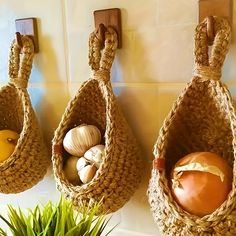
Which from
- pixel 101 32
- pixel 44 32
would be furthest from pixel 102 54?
pixel 44 32

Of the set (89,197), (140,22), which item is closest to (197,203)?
(89,197)

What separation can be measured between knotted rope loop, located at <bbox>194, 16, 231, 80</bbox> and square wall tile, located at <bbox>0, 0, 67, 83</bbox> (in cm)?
23

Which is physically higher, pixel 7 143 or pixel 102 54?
pixel 102 54

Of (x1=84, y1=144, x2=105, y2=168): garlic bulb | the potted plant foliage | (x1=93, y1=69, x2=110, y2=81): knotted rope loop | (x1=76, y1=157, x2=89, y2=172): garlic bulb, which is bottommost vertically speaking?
the potted plant foliage

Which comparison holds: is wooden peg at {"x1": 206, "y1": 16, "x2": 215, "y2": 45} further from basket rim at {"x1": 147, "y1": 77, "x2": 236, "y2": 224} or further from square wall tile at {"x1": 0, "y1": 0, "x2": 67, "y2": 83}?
square wall tile at {"x1": 0, "y1": 0, "x2": 67, "y2": 83}

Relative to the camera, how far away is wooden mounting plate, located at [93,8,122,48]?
0.54 metres

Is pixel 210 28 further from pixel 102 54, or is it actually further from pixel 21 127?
pixel 21 127

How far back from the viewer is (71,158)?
0.55m

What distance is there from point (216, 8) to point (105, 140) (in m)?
0.22

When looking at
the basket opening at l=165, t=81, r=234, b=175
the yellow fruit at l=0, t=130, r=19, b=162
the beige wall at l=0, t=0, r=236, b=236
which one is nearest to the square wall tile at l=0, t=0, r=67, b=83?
the beige wall at l=0, t=0, r=236, b=236

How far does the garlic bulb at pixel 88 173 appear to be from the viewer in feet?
1.68

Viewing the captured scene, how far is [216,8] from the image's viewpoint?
1.52ft

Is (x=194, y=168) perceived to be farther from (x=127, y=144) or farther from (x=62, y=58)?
(x=62, y=58)

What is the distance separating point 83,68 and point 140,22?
12cm
